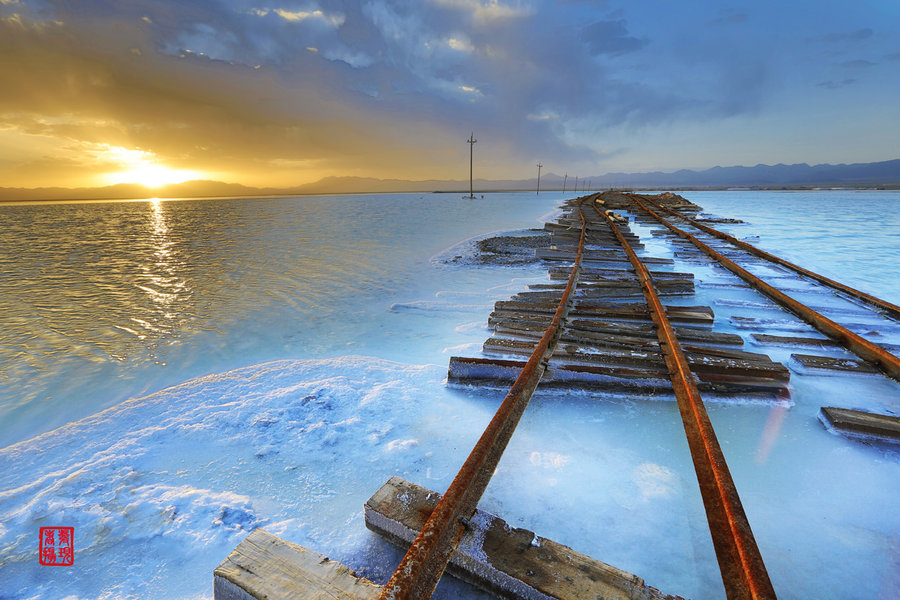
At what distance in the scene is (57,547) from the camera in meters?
2.24

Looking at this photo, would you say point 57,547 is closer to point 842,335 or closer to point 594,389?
point 594,389

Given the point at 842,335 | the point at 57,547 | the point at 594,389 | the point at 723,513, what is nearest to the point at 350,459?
the point at 57,547

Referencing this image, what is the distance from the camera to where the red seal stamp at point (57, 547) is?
84.3 inches

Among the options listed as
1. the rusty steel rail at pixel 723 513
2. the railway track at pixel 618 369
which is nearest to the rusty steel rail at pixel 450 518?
the railway track at pixel 618 369

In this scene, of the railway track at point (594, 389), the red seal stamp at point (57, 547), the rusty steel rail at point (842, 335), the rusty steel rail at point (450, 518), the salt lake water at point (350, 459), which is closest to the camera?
Result: the rusty steel rail at point (450, 518)

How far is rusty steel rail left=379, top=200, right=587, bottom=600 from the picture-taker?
4.45ft

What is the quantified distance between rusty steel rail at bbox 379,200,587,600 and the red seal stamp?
2.19 m

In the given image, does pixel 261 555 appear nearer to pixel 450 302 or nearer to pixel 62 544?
pixel 62 544

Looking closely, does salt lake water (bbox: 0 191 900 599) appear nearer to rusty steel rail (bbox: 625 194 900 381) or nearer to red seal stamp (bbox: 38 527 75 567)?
red seal stamp (bbox: 38 527 75 567)

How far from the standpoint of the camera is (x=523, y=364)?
3613mm

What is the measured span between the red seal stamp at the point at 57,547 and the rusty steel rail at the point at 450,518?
2.19 m

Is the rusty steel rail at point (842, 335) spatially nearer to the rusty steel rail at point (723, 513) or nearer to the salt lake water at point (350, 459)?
the salt lake water at point (350, 459)

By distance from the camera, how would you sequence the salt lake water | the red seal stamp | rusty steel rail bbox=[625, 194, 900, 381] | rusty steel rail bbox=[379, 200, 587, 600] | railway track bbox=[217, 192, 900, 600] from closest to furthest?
rusty steel rail bbox=[379, 200, 587, 600]
railway track bbox=[217, 192, 900, 600]
the salt lake water
the red seal stamp
rusty steel rail bbox=[625, 194, 900, 381]

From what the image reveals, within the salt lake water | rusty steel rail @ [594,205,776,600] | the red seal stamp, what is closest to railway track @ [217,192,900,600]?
rusty steel rail @ [594,205,776,600]
